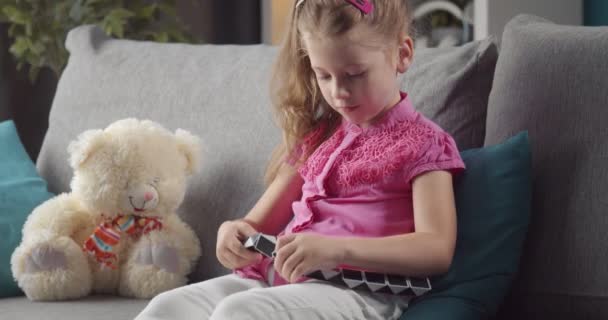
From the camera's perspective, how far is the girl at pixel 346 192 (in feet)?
4.34

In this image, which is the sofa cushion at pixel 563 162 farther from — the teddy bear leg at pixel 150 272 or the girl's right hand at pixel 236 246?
the teddy bear leg at pixel 150 272

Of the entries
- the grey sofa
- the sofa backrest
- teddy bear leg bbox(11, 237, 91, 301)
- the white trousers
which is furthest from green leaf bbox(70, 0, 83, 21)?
the white trousers

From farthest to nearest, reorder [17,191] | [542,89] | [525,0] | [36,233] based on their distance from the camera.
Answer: [525,0] < [17,191] < [36,233] < [542,89]

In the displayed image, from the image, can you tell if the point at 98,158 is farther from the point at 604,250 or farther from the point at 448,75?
the point at 604,250

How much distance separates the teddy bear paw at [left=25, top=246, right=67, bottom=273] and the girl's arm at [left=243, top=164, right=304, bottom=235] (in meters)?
0.43

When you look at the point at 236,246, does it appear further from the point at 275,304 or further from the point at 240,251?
the point at 275,304

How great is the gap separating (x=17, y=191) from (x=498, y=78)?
1024 millimetres

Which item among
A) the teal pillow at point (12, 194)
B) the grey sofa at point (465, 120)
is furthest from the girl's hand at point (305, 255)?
the teal pillow at point (12, 194)

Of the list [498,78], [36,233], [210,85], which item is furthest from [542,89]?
[36,233]

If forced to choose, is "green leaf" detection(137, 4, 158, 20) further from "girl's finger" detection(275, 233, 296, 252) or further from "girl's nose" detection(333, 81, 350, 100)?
"girl's finger" detection(275, 233, 296, 252)

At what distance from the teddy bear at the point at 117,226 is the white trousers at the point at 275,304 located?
1.27 ft

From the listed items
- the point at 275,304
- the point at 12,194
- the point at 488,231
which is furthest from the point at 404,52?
the point at 12,194

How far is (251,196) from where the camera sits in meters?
1.85

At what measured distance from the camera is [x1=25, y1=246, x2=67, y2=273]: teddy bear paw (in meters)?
1.81
